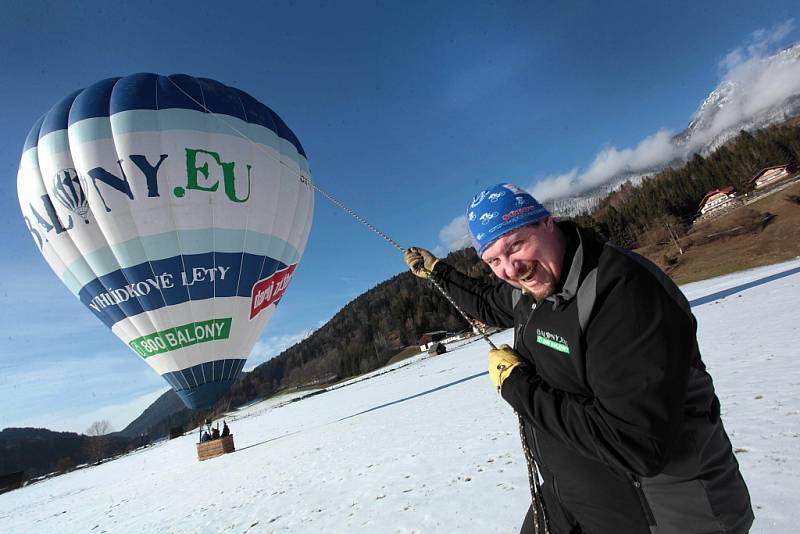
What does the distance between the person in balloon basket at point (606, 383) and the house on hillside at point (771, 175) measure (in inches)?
3786

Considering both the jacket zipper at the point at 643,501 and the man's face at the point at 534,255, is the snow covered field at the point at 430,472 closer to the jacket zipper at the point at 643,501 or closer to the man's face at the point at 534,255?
the jacket zipper at the point at 643,501

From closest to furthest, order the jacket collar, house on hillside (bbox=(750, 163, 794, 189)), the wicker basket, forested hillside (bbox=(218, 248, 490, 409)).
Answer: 1. the jacket collar
2. the wicker basket
3. house on hillside (bbox=(750, 163, 794, 189))
4. forested hillside (bbox=(218, 248, 490, 409))

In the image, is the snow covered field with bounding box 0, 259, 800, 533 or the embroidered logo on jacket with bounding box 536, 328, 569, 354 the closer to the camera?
the embroidered logo on jacket with bounding box 536, 328, 569, 354

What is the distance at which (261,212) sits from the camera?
42.9 feet

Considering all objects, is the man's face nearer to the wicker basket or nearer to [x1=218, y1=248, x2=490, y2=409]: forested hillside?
the wicker basket

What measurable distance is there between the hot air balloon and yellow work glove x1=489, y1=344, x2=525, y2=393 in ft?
32.3

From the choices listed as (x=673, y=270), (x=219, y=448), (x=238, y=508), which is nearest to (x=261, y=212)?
(x=238, y=508)

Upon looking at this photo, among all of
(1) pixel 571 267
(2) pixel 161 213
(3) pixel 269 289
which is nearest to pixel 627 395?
(1) pixel 571 267

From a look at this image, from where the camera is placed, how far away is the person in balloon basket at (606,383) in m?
1.48

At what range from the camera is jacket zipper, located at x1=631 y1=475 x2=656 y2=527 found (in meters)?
1.78

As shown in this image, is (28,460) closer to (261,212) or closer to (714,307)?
(261,212)

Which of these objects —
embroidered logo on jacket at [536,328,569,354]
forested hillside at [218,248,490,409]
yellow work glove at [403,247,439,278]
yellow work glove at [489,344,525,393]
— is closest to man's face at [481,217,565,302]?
embroidered logo on jacket at [536,328,569,354]

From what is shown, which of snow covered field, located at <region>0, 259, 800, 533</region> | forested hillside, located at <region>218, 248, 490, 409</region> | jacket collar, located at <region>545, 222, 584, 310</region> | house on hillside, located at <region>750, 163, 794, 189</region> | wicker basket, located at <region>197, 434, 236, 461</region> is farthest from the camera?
forested hillside, located at <region>218, 248, 490, 409</region>

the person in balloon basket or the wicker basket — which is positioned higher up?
the person in balloon basket
